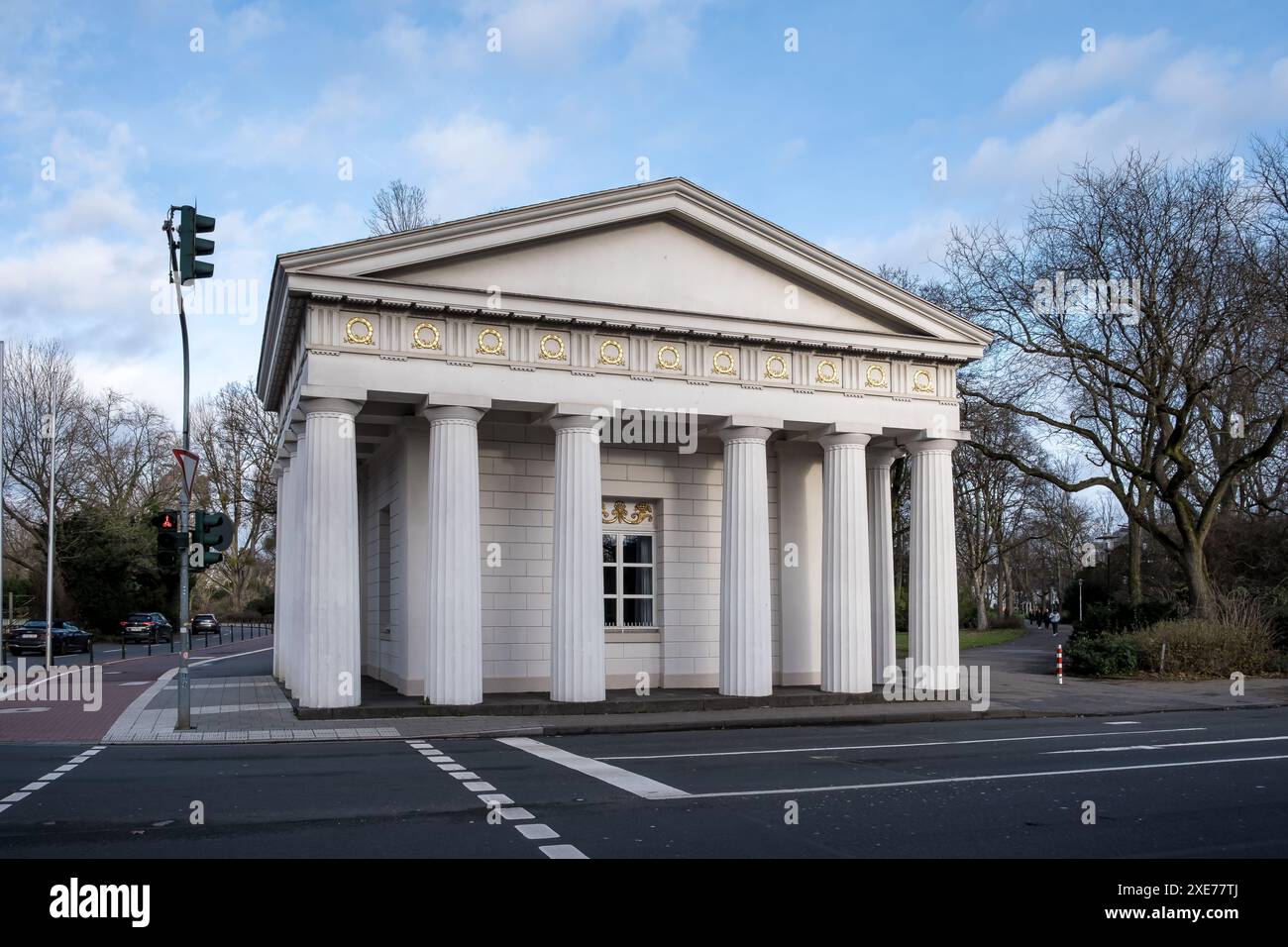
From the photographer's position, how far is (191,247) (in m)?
17.0

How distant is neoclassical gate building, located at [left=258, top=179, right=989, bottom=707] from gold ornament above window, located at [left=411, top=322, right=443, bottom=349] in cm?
3

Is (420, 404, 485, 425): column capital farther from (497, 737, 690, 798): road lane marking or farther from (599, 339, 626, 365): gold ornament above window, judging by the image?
(497, 737, 690, 798): road lane marking

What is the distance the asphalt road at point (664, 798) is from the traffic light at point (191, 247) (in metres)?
6.87

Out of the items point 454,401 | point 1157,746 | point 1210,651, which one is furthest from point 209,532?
point 1210,651

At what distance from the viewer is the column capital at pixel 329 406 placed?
1917 centimetres

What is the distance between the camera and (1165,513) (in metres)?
60.6

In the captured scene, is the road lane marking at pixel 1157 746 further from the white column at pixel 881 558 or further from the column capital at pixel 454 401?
the column capital at pixel 454 401

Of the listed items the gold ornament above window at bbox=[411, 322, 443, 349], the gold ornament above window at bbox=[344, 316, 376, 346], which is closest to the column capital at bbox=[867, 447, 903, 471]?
the gold ornament above window at bbox=[411, 322, 443, 349]
